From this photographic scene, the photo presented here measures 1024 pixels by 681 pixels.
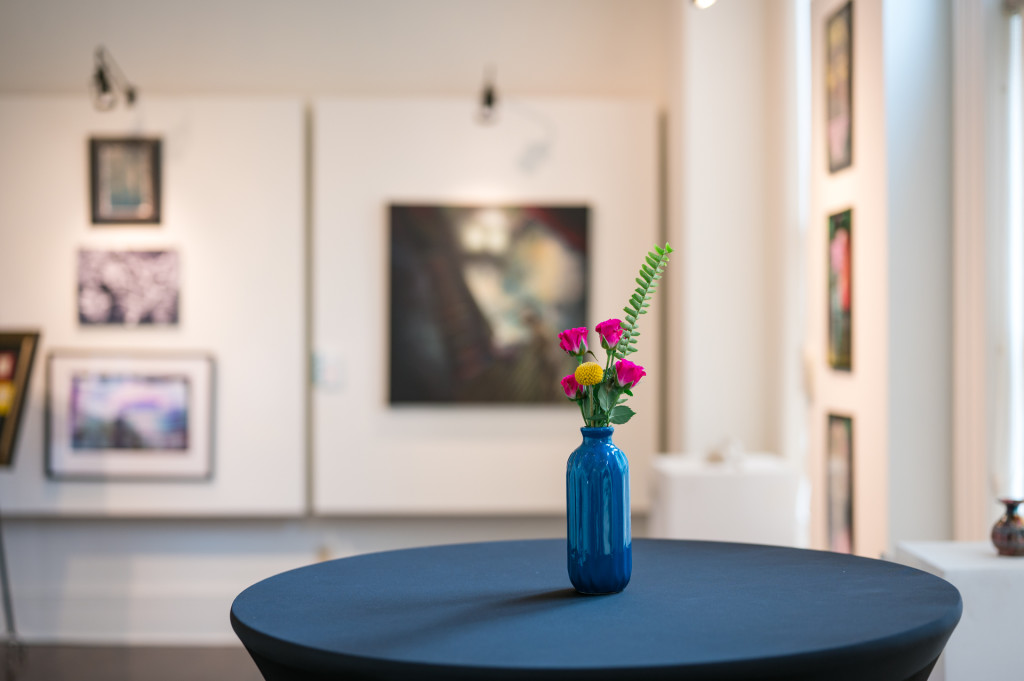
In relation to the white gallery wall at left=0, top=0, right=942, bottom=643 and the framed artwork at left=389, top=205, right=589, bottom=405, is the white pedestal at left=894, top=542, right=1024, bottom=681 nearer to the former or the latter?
the white gallery wall at left=0, top=0, right=942, bottom=643

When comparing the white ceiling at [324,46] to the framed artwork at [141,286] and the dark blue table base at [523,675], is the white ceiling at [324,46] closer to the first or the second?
the framed artwork at [141,286]

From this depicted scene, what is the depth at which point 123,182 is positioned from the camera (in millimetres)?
4785

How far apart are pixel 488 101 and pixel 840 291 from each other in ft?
6.35

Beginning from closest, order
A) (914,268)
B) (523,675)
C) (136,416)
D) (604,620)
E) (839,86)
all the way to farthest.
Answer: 1. (523,675)
2. (604,620)
3. (914,268)
4. (839,86)
5. (136,416)

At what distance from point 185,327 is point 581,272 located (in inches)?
77.6

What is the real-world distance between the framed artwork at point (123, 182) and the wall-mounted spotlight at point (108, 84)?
→ 0.18 metres

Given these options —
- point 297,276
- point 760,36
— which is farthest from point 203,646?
point 760,36

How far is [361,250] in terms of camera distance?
15.7 ft

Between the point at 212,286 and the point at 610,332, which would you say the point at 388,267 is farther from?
the point at 610,332

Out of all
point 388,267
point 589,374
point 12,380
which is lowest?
point 12,380

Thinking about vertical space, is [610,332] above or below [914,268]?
below

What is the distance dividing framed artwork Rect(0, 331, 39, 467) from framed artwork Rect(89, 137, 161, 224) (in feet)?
2.27

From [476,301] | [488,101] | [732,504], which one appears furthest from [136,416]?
[732,504]

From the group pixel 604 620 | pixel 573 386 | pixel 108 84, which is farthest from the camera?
pixel 108 84
